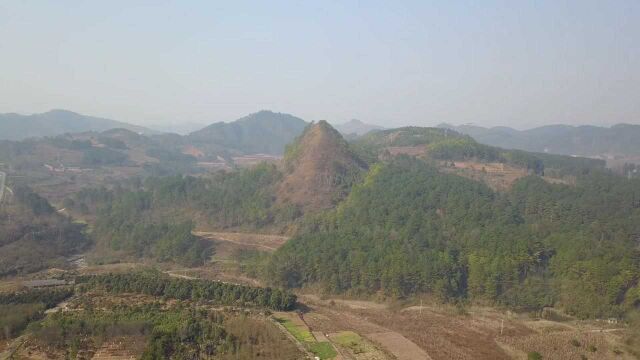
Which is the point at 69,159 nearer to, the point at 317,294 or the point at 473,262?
the point at 317,294

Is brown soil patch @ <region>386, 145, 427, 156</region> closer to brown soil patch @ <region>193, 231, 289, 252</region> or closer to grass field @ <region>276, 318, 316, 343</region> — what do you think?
brown soil patch @ <region>193, 231, 289, 252</region>

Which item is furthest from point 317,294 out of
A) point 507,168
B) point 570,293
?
point 507,168

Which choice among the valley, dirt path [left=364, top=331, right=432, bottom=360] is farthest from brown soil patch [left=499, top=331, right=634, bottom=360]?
dirt path [left=364, top=331, right=432, bottom=360]

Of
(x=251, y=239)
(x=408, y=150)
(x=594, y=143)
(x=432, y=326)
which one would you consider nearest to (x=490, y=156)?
(x=408, y=150)

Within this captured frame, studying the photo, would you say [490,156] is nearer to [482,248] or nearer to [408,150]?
[408,150]

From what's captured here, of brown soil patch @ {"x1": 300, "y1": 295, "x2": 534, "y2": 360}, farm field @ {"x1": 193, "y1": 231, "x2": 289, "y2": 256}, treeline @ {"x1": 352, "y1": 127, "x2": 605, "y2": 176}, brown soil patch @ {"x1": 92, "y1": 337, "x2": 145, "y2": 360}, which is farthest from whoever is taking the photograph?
treeline @ {"x1": 352, "y1": 127, "x2": 605, "y2": 176}
